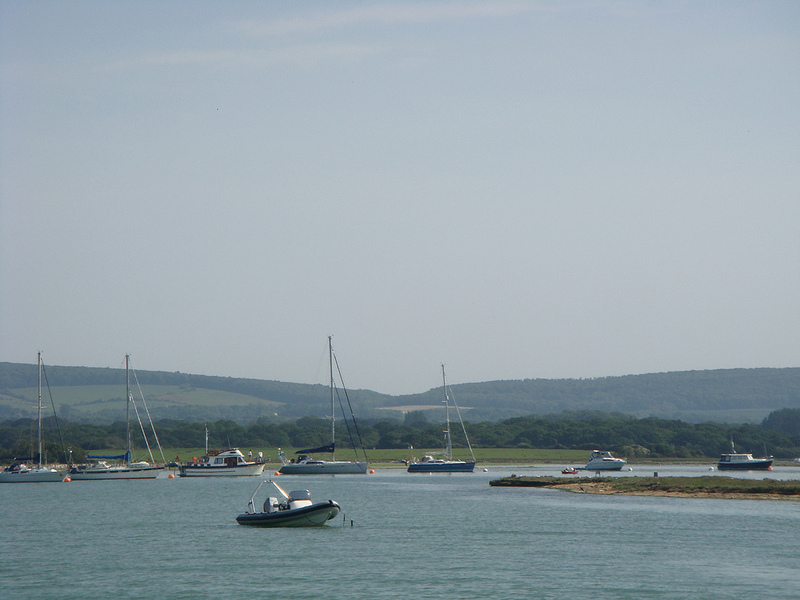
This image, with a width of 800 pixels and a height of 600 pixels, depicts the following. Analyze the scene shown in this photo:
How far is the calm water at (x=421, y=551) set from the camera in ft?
121

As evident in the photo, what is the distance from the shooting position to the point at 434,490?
91.1 m

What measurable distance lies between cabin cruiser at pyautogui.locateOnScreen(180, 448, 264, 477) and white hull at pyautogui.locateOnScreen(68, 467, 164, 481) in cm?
670

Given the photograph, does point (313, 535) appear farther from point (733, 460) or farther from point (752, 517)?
point (733, 460)

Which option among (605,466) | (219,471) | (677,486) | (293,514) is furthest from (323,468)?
(293,514)

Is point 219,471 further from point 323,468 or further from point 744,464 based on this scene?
point 744,464

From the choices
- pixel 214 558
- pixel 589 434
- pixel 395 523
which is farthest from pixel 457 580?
pixel 589 434

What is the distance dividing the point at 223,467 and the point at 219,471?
2.42ft

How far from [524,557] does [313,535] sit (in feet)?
44.9

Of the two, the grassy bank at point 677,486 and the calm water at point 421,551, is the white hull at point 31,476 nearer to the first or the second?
the calm water at point 421,551

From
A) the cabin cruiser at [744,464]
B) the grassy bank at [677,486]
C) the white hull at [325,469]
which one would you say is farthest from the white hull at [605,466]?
the grassy bank at [677,486]

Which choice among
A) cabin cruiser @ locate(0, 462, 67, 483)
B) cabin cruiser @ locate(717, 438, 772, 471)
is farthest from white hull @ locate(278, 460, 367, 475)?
cabin cruiser @ locate(717, 438, 772, 471)

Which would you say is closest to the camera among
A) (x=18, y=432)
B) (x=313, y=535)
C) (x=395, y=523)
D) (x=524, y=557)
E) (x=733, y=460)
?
(x=524, y=557)

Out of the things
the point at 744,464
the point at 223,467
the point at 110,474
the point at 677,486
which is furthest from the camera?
the point at 744,464

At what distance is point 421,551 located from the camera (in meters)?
46.6
